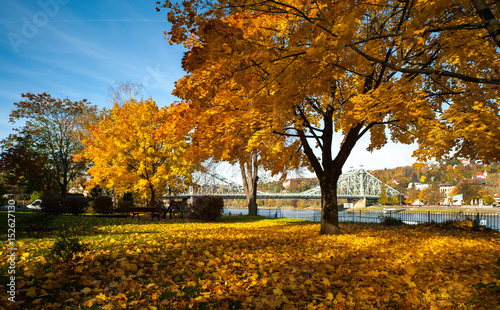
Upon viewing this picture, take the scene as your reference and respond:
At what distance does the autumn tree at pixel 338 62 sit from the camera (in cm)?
443

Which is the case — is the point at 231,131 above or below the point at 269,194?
above

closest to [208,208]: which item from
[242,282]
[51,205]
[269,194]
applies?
[51,205]

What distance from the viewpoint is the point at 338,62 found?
6246 millimetres

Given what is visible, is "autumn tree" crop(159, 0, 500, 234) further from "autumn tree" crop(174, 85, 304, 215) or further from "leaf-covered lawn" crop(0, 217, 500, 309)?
"leaf-covered lawn" crop(0, 217, 500, 309)

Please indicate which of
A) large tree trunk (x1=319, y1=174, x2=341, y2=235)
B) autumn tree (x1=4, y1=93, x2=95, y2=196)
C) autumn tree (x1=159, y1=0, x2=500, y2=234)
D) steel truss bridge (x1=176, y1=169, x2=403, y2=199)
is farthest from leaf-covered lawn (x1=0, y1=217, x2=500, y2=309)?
steel truss bridge (x1=176, y1=169, x2=403, y2=199)

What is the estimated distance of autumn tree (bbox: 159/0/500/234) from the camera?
443 centimetres

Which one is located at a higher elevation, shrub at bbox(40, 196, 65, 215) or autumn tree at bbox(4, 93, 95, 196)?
autumn tree at bbox(4, 93, 95, 196)

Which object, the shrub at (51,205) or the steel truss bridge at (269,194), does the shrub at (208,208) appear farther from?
the steel truss bridge at (269,194)

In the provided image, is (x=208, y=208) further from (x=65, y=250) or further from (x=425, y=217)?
(x=425, y=217)

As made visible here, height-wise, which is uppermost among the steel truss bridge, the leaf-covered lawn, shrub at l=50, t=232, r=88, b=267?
shrub at l=50, t=232, r=88, b=267

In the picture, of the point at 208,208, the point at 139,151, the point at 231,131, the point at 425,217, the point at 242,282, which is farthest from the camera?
the point at 425,217

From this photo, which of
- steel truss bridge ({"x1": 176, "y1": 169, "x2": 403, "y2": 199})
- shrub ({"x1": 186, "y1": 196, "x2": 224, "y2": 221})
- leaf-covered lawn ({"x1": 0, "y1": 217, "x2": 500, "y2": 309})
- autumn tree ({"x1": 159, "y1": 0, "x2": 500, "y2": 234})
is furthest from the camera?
steel truss bridge ({"x1": 176, "y1": 169, "x2": 403, "y2": 199})

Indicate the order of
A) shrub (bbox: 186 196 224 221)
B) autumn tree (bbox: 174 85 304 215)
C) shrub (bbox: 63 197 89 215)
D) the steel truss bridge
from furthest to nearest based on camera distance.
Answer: the steel truss bridge, shrub (bbox: 186 196 224 221), shrub (bbox: 63 197 89 215), autumn tree (bbox: 174 85 304 215)

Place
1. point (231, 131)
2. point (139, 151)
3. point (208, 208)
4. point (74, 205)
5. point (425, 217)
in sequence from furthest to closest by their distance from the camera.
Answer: point (425, 217), point (139, 151), point (74, 205), point (208, 208), point (231, 131)
